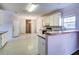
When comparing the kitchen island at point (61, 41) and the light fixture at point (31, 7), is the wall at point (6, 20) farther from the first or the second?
the kitchen island at point (61, 41)

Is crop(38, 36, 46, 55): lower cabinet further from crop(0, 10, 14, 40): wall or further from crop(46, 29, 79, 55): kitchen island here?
crop(0, 10, 14, 40): wall

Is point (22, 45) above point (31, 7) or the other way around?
the other way around

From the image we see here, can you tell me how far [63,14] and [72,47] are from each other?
0.63 meters

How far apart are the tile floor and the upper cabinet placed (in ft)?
1.14

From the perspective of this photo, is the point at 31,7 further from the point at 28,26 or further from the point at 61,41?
the point at 61,41

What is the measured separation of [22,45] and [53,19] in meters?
0.73

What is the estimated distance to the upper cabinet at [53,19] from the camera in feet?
6.01

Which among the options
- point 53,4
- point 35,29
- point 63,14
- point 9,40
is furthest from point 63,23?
point 9,40

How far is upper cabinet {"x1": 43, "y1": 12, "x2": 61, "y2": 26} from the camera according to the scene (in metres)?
1.83

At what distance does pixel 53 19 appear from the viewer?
1893 millimetres

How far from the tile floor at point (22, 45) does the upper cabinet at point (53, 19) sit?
347 mm

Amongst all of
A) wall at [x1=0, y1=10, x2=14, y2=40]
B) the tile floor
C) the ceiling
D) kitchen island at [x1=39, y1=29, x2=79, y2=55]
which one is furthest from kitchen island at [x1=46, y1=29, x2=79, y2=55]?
wall at [x1=0, y1=10, x2=14, y2=40]

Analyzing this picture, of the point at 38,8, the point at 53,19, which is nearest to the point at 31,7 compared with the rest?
the point at 38,8

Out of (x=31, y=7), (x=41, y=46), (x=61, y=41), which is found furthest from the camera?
(x=41, y=46)
